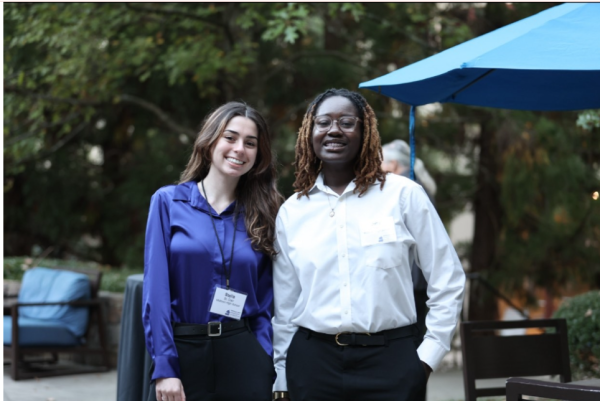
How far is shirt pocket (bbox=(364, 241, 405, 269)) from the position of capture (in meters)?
2.63

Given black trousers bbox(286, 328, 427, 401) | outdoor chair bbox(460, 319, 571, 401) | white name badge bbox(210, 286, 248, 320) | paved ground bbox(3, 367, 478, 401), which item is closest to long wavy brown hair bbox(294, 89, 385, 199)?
white name badge bbox(210, 286, 248, 320)

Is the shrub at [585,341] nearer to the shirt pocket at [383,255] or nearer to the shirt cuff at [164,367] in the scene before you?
the shirt pocket at [383,255]

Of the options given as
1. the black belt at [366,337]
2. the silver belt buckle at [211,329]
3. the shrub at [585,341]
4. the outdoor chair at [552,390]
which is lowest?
the shrub at [585,341]

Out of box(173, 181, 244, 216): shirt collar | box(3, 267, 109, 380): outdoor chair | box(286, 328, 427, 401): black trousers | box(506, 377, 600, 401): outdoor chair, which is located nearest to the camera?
box(506, 377, 600, 401): outdoor chair

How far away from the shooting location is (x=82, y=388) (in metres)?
6.33

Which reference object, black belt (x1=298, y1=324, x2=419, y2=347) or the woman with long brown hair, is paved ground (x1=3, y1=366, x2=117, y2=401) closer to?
the woman with long brown hair

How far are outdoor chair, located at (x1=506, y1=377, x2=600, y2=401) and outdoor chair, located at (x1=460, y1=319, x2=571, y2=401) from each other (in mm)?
1003

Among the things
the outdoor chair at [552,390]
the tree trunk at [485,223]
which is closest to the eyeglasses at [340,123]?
the outdoor chair at [552,390]

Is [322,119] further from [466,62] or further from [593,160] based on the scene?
[593,160]

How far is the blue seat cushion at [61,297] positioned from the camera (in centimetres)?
688

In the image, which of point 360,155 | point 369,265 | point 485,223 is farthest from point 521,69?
point 485,223

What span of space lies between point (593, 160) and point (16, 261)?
6563mm

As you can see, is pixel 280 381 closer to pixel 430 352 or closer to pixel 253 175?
pixel 430 352

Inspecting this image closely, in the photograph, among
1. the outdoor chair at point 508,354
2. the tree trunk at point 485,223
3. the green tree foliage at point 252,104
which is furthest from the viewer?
the tree trunk at point 485,223
